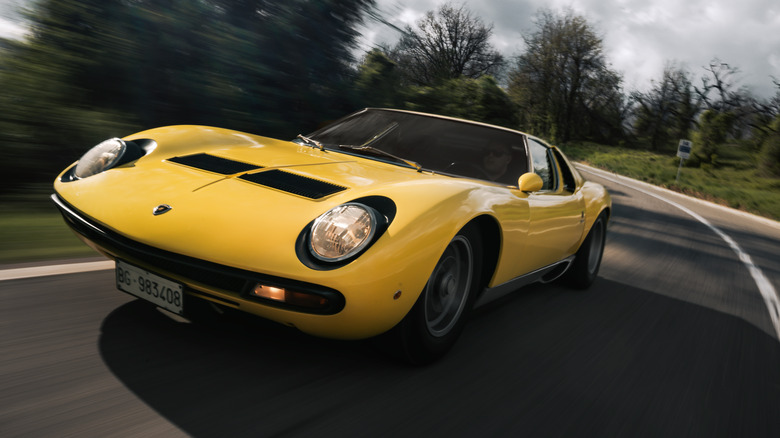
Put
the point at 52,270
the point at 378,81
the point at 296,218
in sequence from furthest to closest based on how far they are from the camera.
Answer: the point at 378,81, the point at 52,270, the point at 296,218

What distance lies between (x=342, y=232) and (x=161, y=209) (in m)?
0.77

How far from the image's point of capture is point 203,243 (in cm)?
227

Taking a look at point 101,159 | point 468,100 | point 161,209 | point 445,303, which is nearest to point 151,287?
point 161,209

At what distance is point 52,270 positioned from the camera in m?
3.34

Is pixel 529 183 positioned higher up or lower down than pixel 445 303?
higher up

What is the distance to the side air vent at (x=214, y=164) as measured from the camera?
2.88 m

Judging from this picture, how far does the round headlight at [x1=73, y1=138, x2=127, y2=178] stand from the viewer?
118 inches

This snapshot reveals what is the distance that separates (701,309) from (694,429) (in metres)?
2.66

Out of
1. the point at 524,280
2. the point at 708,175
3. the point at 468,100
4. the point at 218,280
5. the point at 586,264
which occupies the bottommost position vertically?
the point at 708,175

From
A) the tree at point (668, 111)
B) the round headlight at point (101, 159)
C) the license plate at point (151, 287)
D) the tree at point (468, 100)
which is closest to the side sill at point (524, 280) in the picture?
the license plate at point (151, 287)

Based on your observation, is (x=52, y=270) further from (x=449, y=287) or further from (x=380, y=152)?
(x=449, y=287)

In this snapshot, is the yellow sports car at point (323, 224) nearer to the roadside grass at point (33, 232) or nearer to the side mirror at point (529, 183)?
the side mirror at point (529, 183)

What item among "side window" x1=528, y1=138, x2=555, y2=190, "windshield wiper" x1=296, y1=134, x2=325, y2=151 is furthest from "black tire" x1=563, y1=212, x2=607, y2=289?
"windshield wiper" x1=296, y1=134, x2=325, y2=151

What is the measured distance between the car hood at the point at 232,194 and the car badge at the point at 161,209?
0.5 inches
